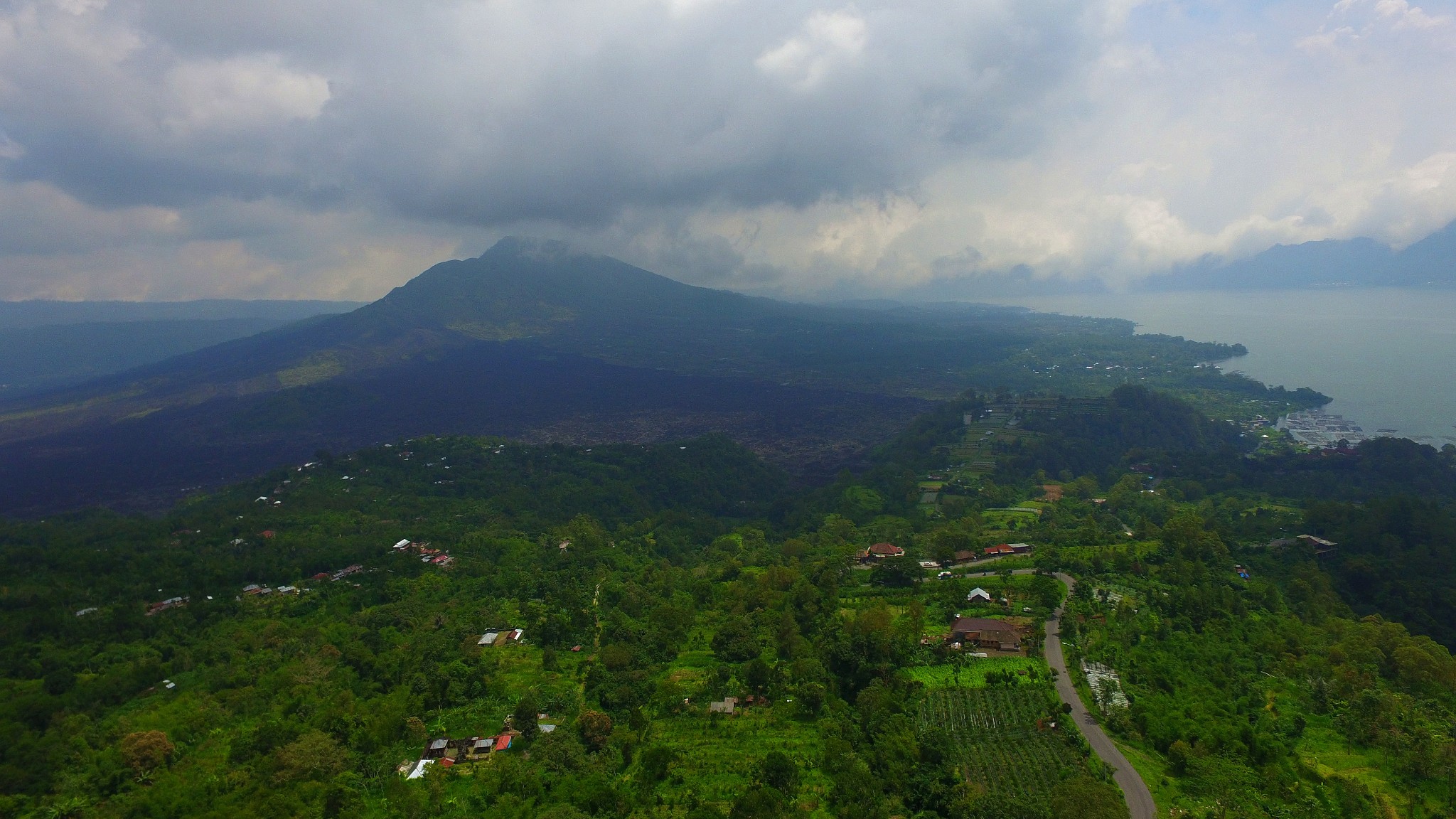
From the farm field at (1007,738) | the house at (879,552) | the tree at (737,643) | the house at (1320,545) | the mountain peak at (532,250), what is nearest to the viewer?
the farm field at (1007,738)

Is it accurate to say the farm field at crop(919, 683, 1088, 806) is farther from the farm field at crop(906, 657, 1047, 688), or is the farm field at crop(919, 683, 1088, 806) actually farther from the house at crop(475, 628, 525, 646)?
the house at crop(475, 628, 525, 646)

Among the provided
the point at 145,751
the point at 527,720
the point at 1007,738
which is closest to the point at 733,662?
the point at 527,720

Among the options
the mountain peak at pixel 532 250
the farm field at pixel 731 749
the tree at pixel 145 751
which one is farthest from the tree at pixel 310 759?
the mountain peak at pixel 532 250

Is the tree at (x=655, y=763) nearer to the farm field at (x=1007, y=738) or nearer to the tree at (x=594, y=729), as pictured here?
the tree at (x=594, y=729)

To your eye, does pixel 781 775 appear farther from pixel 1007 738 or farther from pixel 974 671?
pixel 974 671

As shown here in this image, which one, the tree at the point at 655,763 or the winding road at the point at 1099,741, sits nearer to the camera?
the winding road at the point at 1099,741

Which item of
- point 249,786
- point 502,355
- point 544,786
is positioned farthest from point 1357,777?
point 502,355

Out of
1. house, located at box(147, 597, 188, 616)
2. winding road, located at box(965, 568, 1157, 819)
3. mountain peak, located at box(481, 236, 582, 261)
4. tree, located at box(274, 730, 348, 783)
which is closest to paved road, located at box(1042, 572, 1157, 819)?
winding road, located at box(965, 568, 1157, 819)
